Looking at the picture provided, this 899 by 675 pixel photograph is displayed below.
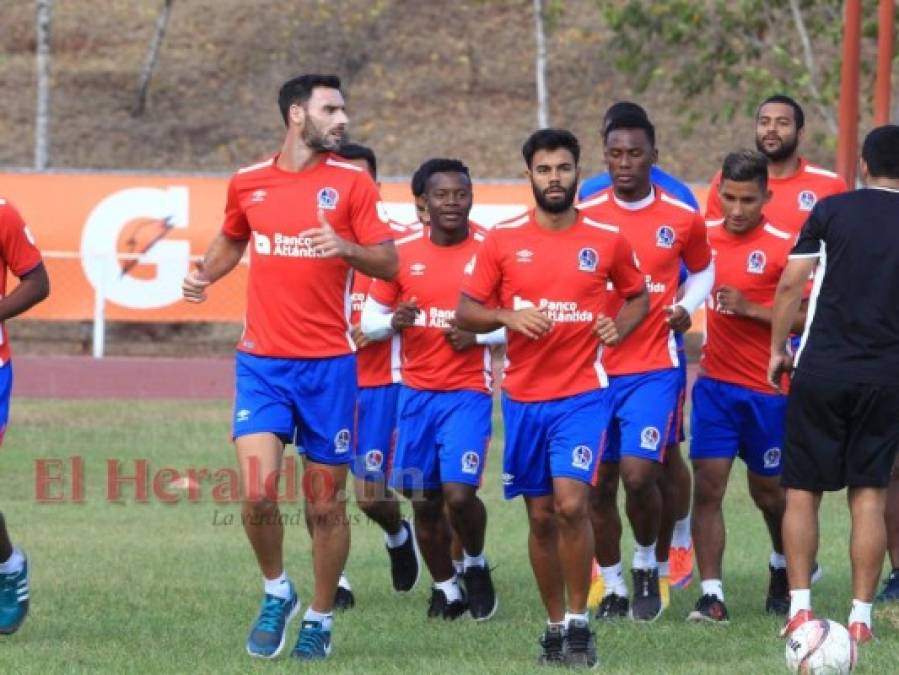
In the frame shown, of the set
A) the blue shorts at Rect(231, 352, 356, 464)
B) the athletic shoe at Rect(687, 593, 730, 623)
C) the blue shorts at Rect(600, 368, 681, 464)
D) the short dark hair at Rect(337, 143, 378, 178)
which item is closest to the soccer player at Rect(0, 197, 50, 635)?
the blue shorts at Rect(231, 352, 356, 464)

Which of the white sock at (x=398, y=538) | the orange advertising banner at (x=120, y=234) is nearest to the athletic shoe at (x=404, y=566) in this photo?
the white sock at (x=398, y=538)

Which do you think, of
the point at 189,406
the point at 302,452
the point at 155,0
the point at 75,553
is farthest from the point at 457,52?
the point at 302,452

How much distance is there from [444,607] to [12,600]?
244cm

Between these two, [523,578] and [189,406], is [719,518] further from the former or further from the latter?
[189,406]

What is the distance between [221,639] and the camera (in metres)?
9.57

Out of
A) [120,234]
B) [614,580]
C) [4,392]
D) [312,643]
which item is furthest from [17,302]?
[120,234]

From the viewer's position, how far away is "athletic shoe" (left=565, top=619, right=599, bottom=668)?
8.62 metres

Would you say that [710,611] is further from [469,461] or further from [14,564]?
[14,564]

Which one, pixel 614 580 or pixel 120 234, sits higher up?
pixel 120 234

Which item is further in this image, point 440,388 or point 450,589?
point 450,589

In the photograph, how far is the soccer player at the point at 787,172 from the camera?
1096cm

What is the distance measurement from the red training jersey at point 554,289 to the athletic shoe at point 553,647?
1072 millimetres

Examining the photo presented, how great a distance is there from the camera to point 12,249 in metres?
9.48

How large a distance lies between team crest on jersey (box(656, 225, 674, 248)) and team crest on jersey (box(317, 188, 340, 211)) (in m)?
2.21
